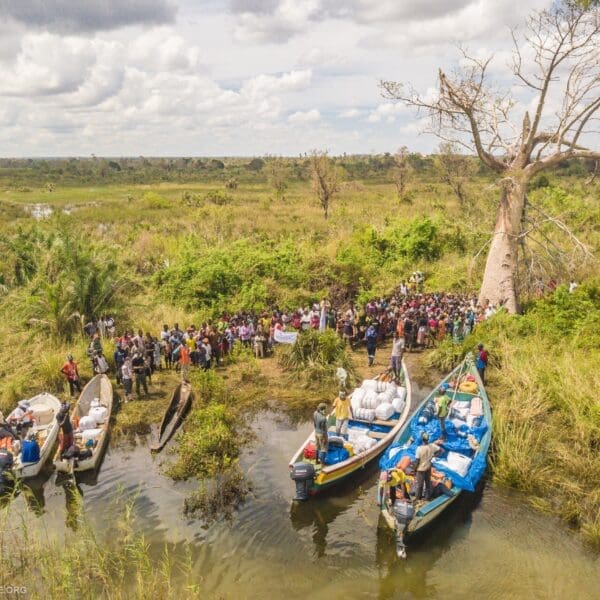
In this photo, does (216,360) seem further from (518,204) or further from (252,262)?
(518,204)

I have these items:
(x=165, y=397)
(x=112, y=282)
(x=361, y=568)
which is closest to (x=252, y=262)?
(x=112, y=282)

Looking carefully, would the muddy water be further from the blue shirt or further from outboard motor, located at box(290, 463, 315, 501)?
the blue shirt

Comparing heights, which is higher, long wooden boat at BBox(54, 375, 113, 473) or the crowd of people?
the crowd of people

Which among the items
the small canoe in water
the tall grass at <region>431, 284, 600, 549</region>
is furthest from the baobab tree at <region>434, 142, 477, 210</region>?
the small canoe in water

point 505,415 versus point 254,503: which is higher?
point 505,415

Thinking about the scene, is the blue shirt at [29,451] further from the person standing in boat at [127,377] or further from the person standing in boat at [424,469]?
the person standing in boat at [424,469]

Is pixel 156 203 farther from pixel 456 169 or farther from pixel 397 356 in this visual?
pixel 397 356

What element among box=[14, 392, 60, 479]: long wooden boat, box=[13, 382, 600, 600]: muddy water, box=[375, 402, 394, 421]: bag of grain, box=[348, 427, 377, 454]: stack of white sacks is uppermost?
box=[375, 402, 394, 421]: bag of grain
